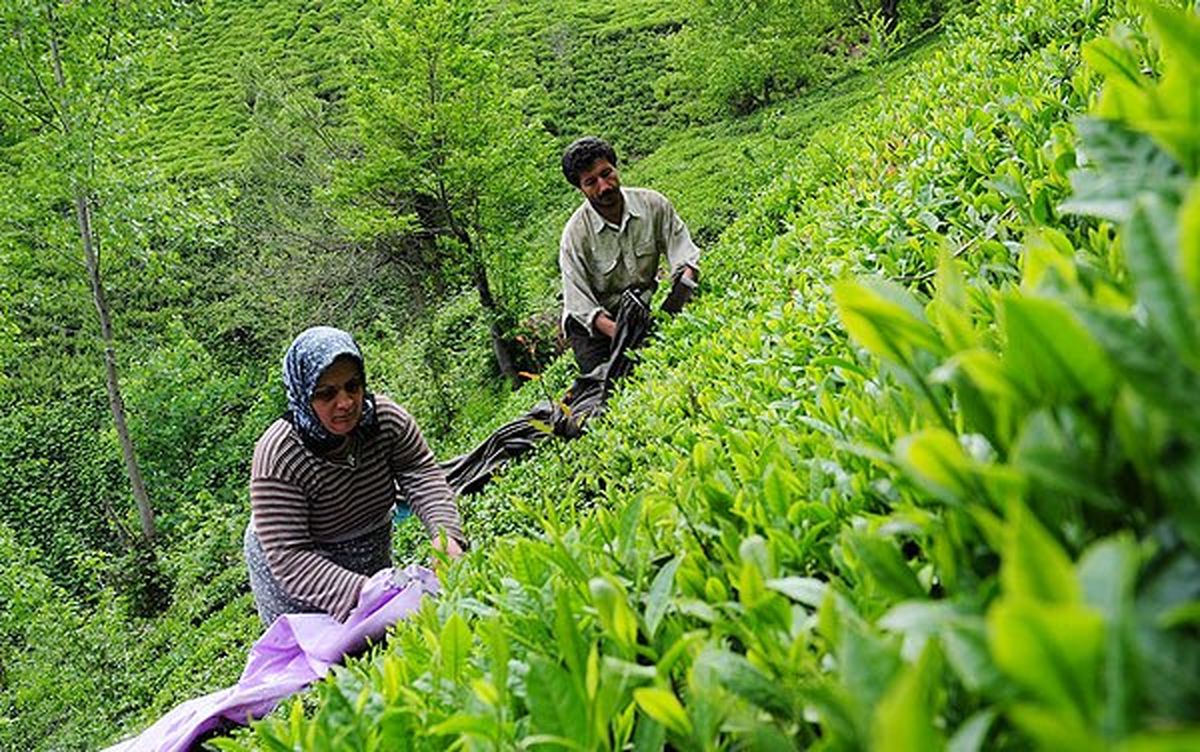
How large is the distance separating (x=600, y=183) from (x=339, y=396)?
2.53 metres

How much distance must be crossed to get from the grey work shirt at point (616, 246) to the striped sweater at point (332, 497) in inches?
76.7

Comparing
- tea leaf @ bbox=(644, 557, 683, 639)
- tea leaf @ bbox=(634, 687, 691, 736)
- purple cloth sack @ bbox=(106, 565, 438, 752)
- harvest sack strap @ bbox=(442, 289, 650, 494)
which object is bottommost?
harvest sack strap @ bbox=(442, 289, 650, 494)

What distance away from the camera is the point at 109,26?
1276cm

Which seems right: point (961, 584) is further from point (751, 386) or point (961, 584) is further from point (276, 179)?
point (276, 179)

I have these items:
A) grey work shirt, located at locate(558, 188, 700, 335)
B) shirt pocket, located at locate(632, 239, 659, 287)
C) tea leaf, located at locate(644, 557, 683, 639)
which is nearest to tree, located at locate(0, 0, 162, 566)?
grey work shirt, located at locate(558, 188, 700, 335)

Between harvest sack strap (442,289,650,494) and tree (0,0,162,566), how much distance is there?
8.67 meters

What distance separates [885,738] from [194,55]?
146 ft

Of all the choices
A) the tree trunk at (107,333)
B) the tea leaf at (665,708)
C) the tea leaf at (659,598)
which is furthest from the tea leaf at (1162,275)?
the tree trunk at (107,333)

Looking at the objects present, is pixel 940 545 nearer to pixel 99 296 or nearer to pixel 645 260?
pixel 645 260

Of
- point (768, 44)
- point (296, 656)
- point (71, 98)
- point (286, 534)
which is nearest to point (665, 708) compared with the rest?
point (296, 656)

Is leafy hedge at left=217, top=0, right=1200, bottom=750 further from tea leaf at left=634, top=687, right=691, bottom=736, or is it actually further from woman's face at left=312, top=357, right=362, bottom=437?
woman's face at left=312, top=357, right=362, bottom=437

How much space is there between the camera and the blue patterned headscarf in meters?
3.38

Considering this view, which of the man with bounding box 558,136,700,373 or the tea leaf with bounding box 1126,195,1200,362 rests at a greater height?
the tea leaf with bounding box 1126,195,1200,362

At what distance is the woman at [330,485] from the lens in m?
3.39
